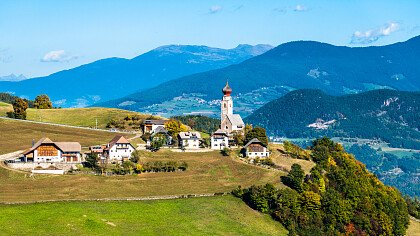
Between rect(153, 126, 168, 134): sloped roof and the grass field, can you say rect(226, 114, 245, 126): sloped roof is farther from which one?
the grass field

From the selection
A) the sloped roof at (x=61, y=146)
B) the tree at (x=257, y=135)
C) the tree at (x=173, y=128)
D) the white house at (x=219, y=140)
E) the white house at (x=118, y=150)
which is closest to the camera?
the sloped roof at (x=61, y=146)

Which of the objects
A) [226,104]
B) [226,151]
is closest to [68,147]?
[226,151]

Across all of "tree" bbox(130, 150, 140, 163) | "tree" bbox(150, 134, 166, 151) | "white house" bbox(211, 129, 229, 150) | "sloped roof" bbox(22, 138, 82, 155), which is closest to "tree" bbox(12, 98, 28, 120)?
"tree" bbox(150, 134, 166, 151)

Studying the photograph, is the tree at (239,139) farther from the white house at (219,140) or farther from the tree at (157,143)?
the tree at (157,143)

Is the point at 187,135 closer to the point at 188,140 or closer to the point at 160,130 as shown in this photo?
the point at 188,140

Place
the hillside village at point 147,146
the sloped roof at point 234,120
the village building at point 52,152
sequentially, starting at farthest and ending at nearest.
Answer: the sloped roof at point 234,120
the village building at point 52,152
the hillside village at point 147,146

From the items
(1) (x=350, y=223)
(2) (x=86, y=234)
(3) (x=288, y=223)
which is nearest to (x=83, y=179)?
(2) (x=86, y=234)

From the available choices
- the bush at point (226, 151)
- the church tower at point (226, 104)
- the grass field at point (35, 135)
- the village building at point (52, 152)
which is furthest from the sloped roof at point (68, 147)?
the church tower at point (226, 104)
